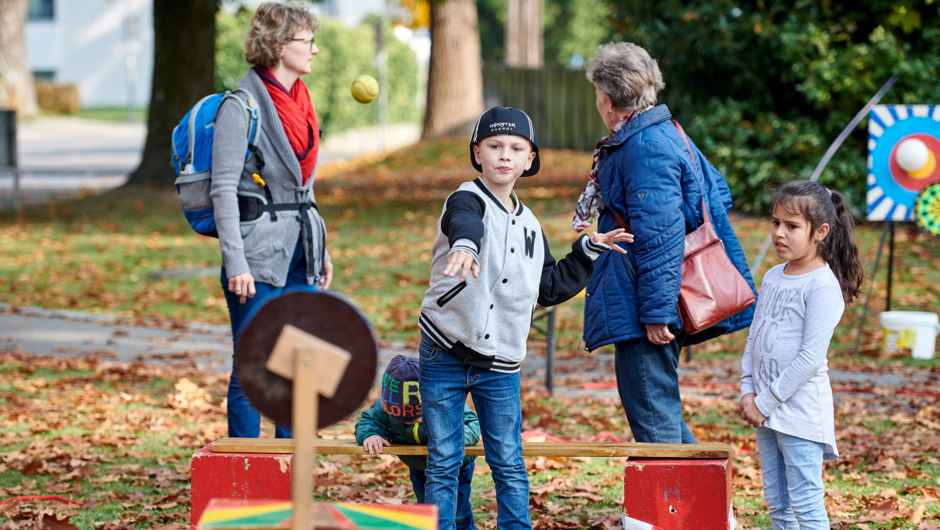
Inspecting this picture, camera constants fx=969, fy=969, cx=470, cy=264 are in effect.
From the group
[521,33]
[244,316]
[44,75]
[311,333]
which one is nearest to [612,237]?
[311,333]

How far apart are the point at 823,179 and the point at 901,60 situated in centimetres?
165

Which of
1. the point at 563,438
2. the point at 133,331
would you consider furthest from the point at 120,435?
the point at 133,331

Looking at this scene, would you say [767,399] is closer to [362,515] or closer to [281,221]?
[362,515]

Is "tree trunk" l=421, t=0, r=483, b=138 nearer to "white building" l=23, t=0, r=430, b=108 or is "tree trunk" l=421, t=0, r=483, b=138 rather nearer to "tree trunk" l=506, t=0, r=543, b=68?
"tree trunk" l=506, t=0, r=543, b=68

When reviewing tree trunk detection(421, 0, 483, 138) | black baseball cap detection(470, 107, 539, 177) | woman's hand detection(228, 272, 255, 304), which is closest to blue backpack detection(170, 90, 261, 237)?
woman's hand detection(228, 272, 255, 304)

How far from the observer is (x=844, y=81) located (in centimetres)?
1174

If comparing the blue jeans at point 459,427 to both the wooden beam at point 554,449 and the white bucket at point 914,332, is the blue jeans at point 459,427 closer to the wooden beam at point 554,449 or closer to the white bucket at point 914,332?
the wooden beam at point 554,449

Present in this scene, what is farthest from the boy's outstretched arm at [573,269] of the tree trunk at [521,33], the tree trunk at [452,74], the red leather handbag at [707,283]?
the tree trunk at [521,33]

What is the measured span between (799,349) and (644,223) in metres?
0.74

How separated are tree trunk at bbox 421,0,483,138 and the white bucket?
17.3m

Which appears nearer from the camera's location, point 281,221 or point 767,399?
point 767,399

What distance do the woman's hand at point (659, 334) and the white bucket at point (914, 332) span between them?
454cm

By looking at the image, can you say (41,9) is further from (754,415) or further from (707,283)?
(754,415)

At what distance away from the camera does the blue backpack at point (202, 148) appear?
13.7 feet
